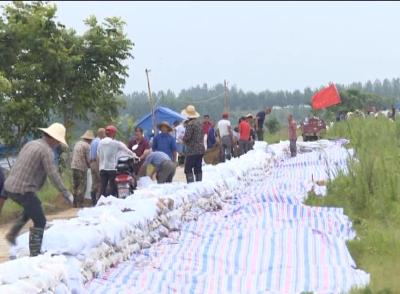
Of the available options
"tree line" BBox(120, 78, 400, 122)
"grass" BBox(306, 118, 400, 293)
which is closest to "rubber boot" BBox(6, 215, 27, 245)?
"grass" BBox(306, 118, 400, 293)

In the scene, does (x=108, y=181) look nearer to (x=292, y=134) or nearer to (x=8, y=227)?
(x=8, y=227)

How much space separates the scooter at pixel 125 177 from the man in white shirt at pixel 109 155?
107 mm

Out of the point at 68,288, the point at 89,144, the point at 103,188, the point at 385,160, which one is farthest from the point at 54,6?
the point at 68,288

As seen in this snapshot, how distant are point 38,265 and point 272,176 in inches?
451

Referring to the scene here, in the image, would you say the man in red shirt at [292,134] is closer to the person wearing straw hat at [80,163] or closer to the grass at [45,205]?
the grass at [45,205]

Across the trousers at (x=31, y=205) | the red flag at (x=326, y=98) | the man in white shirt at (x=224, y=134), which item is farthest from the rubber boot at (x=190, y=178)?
the red flag at (x=326, y=98)

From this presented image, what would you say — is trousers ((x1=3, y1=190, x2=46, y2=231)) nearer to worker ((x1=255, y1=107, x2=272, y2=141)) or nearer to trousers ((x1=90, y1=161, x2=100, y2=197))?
trousers ((x1=90, y1=161, x2=100, y2=197))

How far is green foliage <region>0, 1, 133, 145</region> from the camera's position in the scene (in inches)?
584

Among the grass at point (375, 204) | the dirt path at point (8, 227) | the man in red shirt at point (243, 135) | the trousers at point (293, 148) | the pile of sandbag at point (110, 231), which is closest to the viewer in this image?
the pile of sandbag at point (110, 231)

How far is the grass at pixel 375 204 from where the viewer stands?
294 inches

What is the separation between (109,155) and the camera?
1145 centimetres

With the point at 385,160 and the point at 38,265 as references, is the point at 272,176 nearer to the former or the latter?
the point at 385,160

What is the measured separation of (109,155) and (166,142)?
1316mm

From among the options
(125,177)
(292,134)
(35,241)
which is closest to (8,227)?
(125,177)
